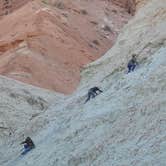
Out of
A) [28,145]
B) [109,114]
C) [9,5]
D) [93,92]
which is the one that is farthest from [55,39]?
[109,114]

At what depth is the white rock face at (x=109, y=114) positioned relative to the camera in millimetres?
20875

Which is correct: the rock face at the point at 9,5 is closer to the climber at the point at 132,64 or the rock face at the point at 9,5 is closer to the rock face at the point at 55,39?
the rock face at the point at 55,39

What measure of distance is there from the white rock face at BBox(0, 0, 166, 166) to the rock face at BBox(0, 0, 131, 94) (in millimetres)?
8587

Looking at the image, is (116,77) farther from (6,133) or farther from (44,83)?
(44,83)

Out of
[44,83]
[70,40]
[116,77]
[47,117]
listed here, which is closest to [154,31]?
[116,77]

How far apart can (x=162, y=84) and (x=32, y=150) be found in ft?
18.9

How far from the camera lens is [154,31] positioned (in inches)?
1230

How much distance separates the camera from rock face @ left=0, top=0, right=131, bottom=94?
4547 cm

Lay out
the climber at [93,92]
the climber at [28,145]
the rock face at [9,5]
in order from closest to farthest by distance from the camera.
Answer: the climber at [28,145] → the climber at [93,92] → the rock face at [9,5]

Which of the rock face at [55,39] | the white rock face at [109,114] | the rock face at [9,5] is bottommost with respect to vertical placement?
the white rock face at [109,114]

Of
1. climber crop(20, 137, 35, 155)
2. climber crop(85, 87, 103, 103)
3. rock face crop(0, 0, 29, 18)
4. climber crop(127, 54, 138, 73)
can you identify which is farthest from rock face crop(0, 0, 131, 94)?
climber crop(20, 137, 35, 155)

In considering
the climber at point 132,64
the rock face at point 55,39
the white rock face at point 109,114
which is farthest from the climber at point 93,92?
the rock face at point 55,39

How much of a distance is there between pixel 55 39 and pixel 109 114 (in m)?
27.8

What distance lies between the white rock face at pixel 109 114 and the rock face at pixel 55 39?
28.2 feet
